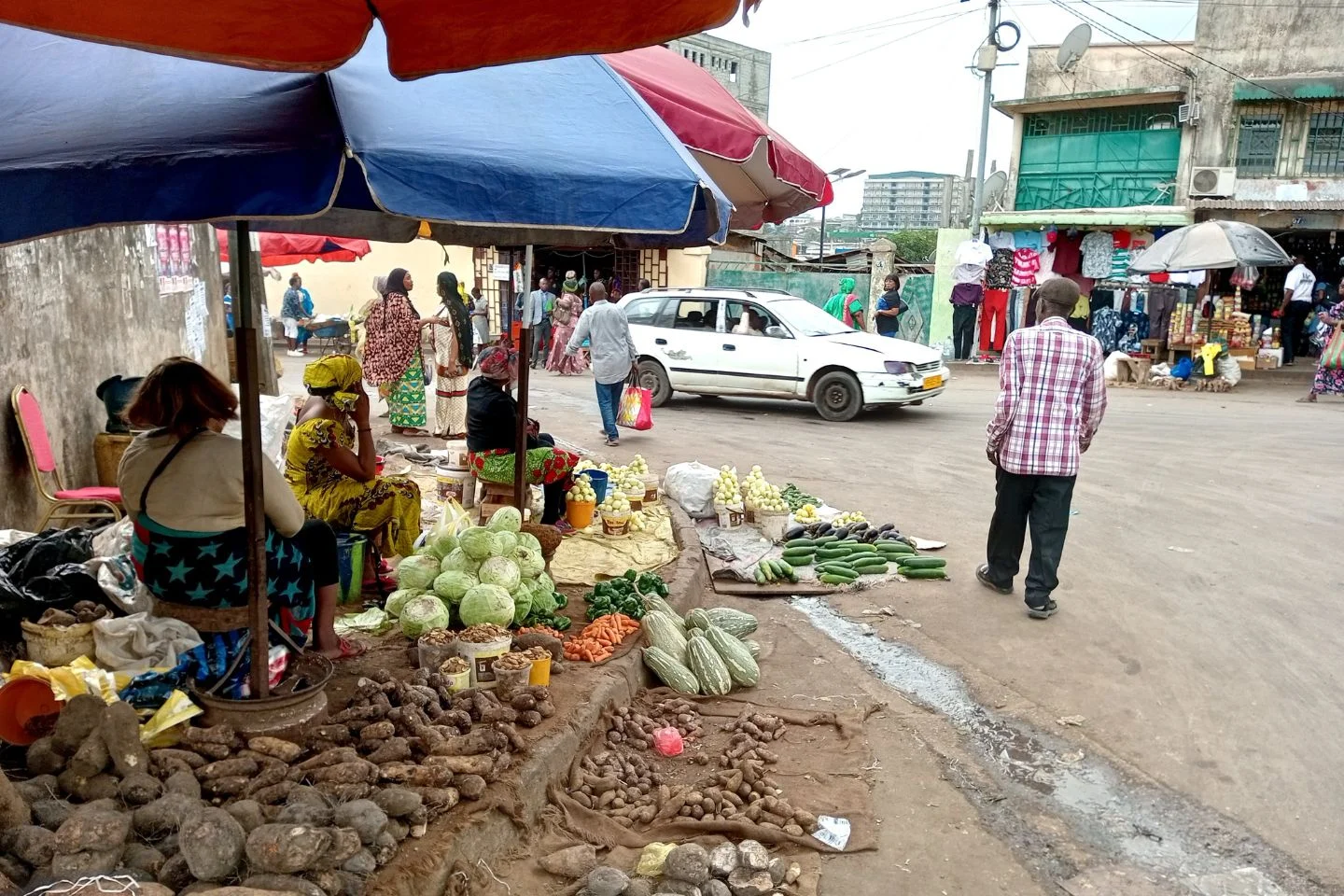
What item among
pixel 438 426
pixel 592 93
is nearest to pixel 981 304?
pixel 438 426

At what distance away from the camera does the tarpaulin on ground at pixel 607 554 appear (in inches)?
247

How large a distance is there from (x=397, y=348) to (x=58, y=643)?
23.4 ft

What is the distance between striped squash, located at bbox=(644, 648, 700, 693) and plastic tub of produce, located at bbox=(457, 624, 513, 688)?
0.96 meters

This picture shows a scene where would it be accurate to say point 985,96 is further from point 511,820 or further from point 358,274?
point 511,820

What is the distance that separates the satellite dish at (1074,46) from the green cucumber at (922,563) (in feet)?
63.0

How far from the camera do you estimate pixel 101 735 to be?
293 cm

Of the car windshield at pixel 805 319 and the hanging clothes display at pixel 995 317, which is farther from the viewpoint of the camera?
the hanging clothes display at pixel 995 317

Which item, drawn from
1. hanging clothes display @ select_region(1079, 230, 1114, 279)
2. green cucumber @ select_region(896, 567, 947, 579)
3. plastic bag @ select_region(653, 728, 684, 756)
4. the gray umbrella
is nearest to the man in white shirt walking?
the gray umbrella

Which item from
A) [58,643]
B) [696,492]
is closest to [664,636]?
[58,643]

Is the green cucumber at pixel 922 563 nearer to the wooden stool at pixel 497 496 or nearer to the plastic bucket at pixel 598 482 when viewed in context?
the plastic bucket at pixel 598 482

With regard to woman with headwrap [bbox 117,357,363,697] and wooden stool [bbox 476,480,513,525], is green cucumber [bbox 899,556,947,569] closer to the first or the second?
wooden stool [bbox 476,480,513,525]

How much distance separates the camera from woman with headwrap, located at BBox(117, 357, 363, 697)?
3.44 m

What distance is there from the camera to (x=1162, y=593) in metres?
6.46

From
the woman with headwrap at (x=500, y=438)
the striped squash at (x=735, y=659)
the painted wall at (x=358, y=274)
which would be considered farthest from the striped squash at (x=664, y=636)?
the painted wall at (x=358, y=274)
